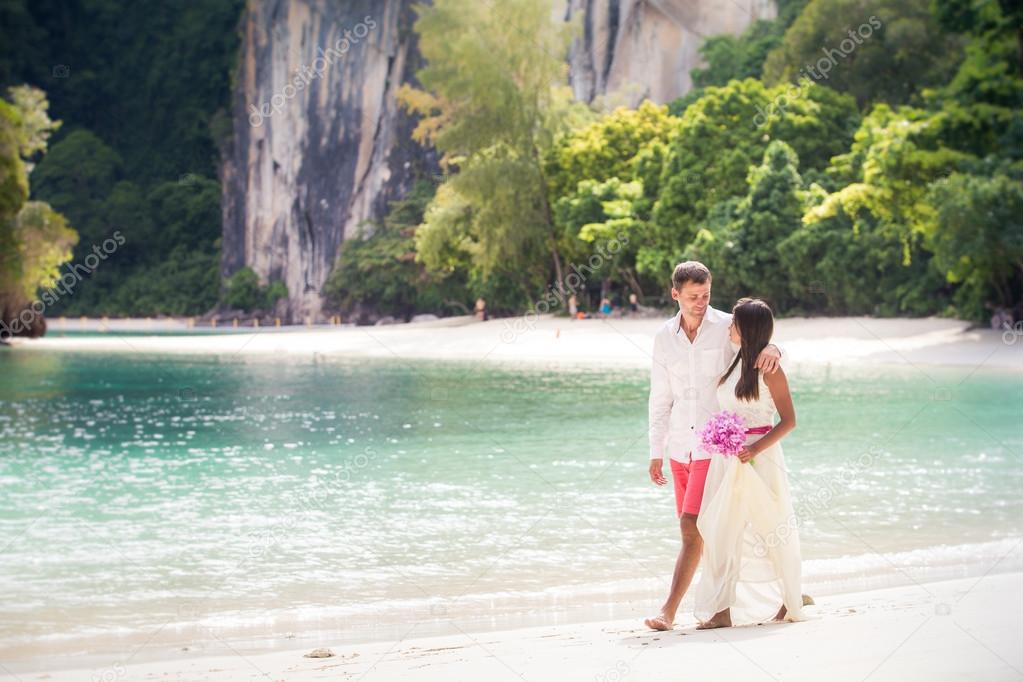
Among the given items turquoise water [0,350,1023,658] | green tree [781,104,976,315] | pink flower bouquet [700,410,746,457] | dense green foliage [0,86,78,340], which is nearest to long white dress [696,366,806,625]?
pink flower bouquet [700,410,746,457]

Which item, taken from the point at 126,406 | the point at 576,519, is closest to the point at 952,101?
the point at 126,406

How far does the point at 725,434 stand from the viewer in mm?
4984

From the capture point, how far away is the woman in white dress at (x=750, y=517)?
510cm

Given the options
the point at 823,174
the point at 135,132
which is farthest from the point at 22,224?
the point at 135,132

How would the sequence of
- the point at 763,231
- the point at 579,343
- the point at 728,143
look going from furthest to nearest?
the point at 728,143, the point at 763,231, the point at 579,343

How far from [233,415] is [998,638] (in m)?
14.4

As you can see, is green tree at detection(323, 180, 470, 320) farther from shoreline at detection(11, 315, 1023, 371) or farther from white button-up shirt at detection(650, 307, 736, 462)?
white button-up shirt at detection(650, 307, 736, 462)

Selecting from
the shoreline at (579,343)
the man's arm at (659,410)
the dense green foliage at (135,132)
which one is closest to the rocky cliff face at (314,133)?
the dense green foliage at (135,132)

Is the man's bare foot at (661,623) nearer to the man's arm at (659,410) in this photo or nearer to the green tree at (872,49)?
the man's arm at (659,410)

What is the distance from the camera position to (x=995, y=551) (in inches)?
289

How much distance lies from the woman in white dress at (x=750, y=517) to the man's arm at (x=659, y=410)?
27 centimetres

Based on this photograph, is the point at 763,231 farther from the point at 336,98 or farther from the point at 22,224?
the point at 336,98

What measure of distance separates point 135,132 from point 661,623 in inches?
3051

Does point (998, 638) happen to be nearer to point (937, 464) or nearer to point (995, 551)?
point (995, 551)
